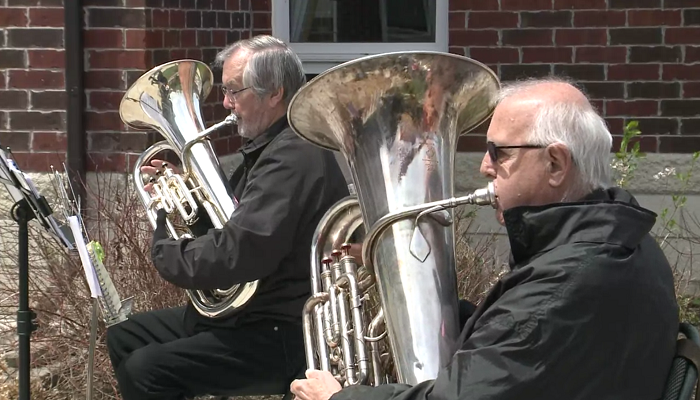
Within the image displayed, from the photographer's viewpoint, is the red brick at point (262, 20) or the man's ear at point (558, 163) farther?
the red brick at point (262, 20)

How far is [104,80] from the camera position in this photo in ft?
16.9

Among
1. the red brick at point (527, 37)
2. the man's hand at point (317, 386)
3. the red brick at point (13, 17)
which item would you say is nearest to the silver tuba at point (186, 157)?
the man's hand at point (317, 386)

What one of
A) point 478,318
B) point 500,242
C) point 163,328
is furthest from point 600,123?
point 500,242

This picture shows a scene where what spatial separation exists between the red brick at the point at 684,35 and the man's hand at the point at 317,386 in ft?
12.2

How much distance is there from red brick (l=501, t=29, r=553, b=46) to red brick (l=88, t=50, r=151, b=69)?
6.40 feet

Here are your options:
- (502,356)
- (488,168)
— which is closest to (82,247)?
(488,168)

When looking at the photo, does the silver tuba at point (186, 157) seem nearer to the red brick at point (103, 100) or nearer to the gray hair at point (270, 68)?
the gray hair at point (270, 68)

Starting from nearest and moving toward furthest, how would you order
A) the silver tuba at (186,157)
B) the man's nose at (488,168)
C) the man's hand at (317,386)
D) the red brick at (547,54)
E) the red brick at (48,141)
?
the man's nose at (488,168)
the man's hand at (317,386)
the silver tuba at (186,157)
the red brick at (48,141)
the red brick at (547,54)

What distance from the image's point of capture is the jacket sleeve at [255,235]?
3.17 meters

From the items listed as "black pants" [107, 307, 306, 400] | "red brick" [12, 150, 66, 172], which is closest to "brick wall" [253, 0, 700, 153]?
"red brick" [12, 150, 66, 172]

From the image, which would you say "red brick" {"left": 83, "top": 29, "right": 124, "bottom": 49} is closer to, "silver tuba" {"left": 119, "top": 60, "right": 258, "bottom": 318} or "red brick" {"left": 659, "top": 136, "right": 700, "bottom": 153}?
"silver tuba" {"left": 119, "top": 60, "right": 258, "bottom": 318}

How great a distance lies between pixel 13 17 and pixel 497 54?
2.53m

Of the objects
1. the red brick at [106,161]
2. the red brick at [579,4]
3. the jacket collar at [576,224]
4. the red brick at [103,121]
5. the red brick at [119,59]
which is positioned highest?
the red brick at [579,4]

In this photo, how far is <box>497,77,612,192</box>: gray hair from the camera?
2.25 m
